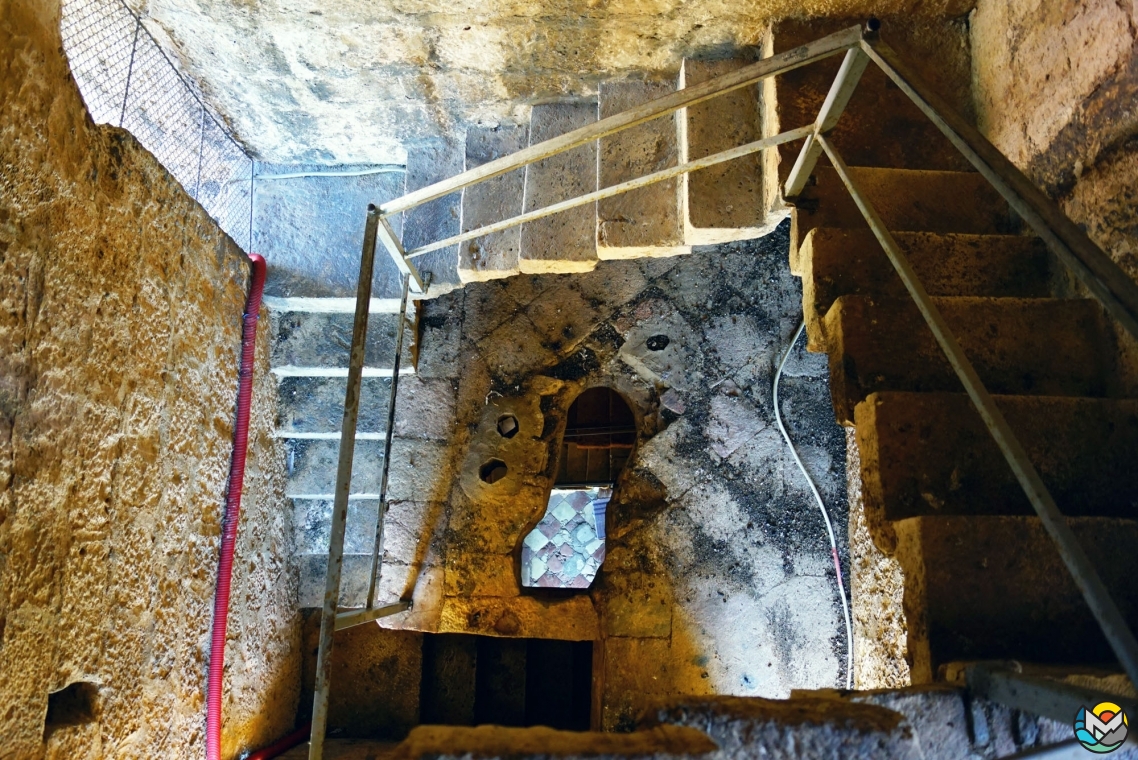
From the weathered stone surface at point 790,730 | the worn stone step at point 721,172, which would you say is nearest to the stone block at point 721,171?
the worn stone step at point 721,172

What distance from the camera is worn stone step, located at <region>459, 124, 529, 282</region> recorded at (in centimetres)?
281

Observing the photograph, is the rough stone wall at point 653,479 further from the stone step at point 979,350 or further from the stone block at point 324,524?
the stone step at point 979,350

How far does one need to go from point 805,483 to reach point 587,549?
3.89m

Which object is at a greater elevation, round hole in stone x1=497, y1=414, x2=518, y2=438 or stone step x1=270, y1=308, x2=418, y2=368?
stone step x1=270, y1=308, x2=418, y2=368

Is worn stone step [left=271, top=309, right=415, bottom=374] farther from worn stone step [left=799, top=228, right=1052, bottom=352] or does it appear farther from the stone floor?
the stone floor

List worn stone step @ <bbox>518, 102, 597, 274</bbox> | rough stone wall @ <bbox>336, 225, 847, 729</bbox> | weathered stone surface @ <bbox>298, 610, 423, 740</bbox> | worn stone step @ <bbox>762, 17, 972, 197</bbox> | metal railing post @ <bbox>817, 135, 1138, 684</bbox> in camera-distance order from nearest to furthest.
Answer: metal railing post @ <bbox>817, 135, 1138, 684</bbox>
worn stone step @ <bbox>762, 17, 972, 197</bbox>
worn stone step @ <bbox>518, 102, 597, 274</bbox>
rough stone wall @ <bbox>336, 225, 847, 729</bbox>
weathered stone surface @ <bbox>298, 610, 423, 740</bbox>

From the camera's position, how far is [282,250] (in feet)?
9.89

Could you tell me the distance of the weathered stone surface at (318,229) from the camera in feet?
9.71

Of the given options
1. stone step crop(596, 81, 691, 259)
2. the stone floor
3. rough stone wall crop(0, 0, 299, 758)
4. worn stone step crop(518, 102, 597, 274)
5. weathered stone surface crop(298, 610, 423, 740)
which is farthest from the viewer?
the stone floor

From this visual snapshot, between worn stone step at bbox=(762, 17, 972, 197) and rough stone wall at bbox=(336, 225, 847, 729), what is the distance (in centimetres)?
91

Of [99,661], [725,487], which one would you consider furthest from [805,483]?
[99,661]

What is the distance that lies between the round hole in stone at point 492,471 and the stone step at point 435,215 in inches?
32.9

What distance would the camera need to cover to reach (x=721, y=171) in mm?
2461

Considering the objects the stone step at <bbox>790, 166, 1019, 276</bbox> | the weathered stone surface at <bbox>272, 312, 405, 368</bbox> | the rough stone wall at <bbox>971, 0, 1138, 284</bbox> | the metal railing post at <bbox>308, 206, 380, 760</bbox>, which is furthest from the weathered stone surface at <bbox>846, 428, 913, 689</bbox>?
the weathered stone surface at <bbox>272, 312, 405, 368</bbox>
